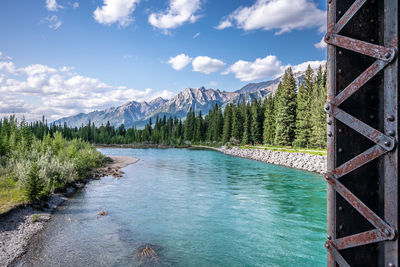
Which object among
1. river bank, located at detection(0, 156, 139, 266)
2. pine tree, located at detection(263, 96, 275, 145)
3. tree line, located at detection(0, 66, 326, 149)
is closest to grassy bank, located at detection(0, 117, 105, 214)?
river bank, located at detection(0, 156, 139, 266)

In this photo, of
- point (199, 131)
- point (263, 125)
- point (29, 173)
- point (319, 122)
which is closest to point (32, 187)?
point (29, 173)

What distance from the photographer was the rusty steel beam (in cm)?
254

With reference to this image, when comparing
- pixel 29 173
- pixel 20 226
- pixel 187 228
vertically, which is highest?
pixel 29 173

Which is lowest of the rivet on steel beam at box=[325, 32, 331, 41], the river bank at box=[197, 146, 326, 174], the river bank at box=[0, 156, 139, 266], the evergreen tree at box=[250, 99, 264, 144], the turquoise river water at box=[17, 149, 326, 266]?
→ the turquoise river water at box=[17, 149, 326, 266]

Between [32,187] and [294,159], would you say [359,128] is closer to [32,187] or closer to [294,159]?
[32,187]

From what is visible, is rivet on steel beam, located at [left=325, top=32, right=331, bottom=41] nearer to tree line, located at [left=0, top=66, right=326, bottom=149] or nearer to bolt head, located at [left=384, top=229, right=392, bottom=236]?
bolt head, located at [left=384, top=229, right=392, bottom=236]

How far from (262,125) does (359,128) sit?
75753mm

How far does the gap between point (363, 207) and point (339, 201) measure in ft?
1.03

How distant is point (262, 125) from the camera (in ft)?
251

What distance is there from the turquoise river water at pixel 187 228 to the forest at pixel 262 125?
26784 mm

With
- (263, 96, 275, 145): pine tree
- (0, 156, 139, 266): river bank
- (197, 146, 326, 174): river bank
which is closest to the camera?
(0, 156, 139, 266): river bank

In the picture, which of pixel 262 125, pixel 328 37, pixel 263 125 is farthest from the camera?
pixel 262 125

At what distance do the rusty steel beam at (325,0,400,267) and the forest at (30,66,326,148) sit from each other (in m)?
44.0

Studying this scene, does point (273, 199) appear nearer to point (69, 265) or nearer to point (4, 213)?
point (69, 265)
